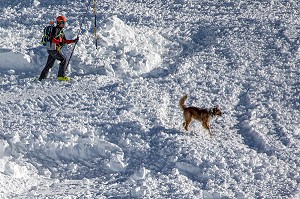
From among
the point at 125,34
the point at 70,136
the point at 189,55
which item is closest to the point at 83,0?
the point at 125,34

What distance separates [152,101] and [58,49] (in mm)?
2598

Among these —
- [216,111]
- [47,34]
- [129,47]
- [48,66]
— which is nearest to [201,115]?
[216,111]

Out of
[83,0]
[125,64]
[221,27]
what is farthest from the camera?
[83,0]

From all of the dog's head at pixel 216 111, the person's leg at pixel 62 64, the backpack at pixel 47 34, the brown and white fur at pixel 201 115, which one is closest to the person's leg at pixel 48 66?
the person's leg at pixel 62 64

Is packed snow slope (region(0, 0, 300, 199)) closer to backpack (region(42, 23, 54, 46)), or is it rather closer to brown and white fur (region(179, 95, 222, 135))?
brown and white fur (region(179, 95, 222, 135))

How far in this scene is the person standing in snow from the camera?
1380cm

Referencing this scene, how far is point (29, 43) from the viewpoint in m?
15.3

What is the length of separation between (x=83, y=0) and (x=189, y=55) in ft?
13.8

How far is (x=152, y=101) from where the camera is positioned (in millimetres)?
13703

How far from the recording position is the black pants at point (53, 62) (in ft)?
45.7

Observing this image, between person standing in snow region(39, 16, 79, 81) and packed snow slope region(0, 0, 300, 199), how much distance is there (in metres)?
0.22

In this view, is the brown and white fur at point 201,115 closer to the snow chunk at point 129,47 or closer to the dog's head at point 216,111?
the dog's head at point 216,111

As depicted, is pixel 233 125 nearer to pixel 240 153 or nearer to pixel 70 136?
pixel 240 153

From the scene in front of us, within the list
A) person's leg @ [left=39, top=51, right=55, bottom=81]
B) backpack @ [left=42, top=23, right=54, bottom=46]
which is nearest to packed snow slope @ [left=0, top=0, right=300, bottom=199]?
person's leg @ [left=39, top=51, right=55, bottom=81]
